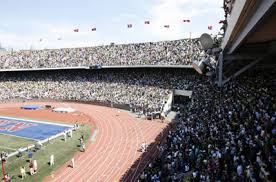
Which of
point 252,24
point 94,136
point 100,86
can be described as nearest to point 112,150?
point 94,136

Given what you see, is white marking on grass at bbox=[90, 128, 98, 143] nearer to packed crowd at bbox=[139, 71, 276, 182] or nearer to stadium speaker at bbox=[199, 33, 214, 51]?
packed crowd at bbox=[139, 71, 276, 182]

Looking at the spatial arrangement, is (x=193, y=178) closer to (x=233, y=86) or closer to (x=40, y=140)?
(x=233, y=86)

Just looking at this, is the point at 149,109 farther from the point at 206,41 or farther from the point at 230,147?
the point at 230,147

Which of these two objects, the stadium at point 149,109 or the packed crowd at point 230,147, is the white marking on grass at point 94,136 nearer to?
the stadium at point 149,109

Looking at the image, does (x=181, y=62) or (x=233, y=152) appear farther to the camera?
(x=181, y=62)

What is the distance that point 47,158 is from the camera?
22281 millimetres

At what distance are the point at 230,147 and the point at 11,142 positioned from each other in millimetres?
21257

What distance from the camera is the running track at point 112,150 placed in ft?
64.7

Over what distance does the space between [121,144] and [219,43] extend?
40.2 ft

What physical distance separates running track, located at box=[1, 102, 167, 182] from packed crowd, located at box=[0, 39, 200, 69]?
13254 millimetres

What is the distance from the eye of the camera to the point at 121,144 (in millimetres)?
26391

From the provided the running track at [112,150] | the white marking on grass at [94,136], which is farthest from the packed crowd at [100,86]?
the white marking on grass at [94,136]

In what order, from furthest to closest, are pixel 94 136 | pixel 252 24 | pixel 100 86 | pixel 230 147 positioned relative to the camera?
pixel 100 86, pixel 94 136, pixel 230 147, pixel 252 24

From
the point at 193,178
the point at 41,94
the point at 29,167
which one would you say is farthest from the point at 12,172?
the point at 41,94
